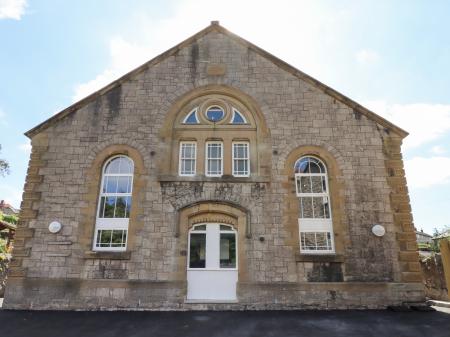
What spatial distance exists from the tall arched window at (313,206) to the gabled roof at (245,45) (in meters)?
2.66

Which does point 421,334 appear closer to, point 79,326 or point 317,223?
point 317,223

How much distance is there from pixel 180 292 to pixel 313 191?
18.6ft

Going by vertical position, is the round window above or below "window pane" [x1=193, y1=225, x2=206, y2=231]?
above

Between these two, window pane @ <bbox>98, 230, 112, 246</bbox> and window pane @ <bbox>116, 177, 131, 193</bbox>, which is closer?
window pane @ <bbox>98, 230, 112, 246</bbox>

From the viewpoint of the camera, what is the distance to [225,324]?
8164 millimetres

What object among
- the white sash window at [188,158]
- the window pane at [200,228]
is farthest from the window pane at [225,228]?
the white sash window at [188,158]

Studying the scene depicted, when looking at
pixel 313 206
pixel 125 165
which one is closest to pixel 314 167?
pixel 313 206

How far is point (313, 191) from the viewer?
11.2m

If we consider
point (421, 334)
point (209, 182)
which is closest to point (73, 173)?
point (209, 182)

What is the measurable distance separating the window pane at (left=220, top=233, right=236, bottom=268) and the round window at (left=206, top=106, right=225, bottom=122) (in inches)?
174

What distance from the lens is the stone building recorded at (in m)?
10.0

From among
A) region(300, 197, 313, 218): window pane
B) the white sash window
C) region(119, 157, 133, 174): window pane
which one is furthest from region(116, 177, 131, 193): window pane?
region(300, 197, 313, 218): window pane

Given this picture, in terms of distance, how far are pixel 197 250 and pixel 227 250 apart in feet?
3.32

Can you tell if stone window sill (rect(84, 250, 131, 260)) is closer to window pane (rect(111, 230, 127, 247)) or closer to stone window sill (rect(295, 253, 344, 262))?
window pane (rect(111, 230, 127, 247))
